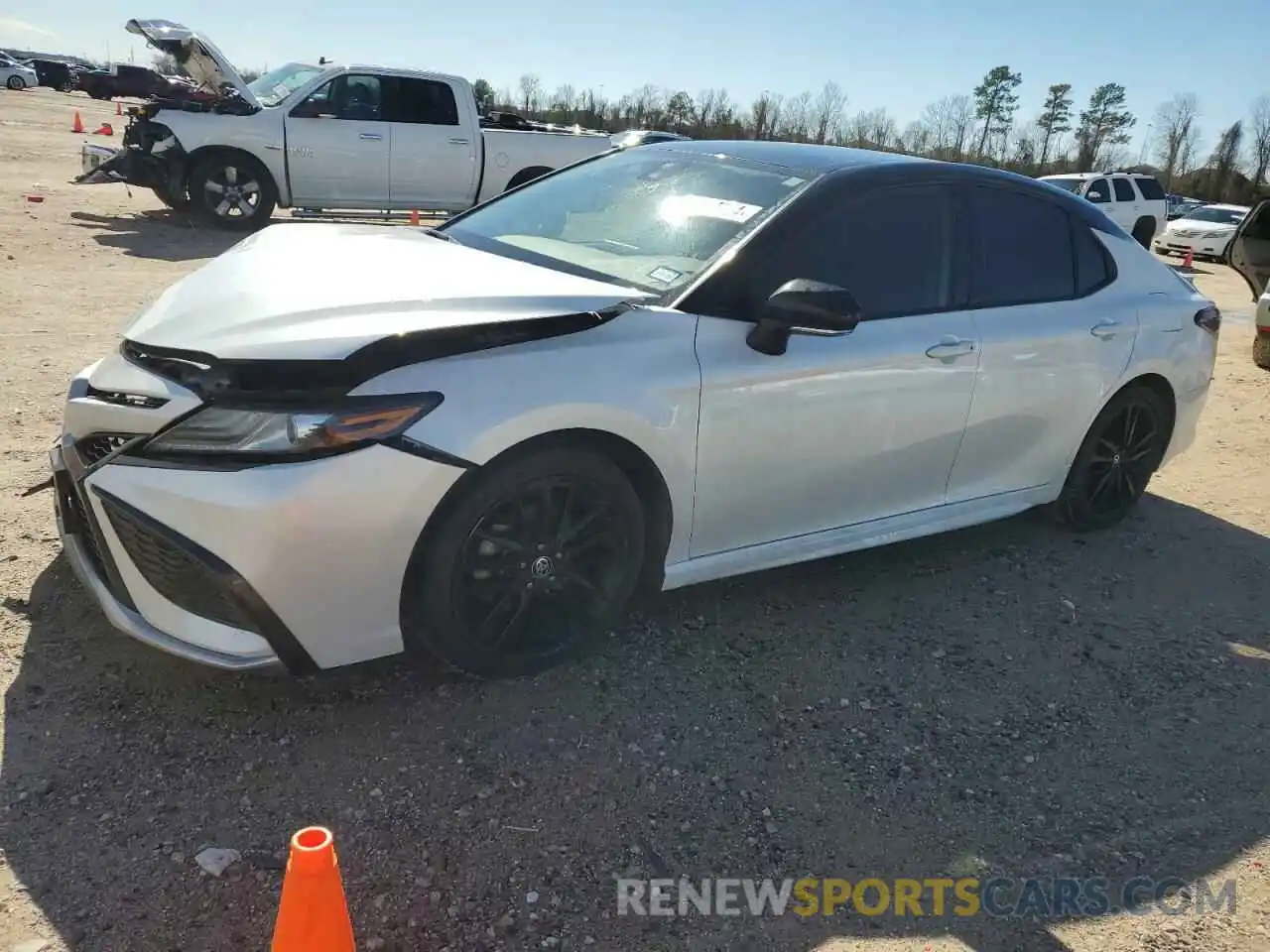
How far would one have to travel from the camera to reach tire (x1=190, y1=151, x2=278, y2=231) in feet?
39.0

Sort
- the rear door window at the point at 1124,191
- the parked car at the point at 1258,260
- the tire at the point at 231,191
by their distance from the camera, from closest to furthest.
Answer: the parked car at the point at 1258,260, the tire at the point at 231,191, the rear door window at the point at 1124,191

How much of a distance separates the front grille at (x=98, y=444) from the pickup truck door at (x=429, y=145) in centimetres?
1053

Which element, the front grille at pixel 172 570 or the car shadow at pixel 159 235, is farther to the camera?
the car shadow at pixel 159 235

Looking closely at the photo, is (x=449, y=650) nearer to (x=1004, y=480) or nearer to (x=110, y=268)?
(x=1004, y=480)

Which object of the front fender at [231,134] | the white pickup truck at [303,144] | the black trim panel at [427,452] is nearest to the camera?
the black trim panel at [427,452]

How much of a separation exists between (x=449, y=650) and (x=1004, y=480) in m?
2.54

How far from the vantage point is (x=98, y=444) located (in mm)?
2760

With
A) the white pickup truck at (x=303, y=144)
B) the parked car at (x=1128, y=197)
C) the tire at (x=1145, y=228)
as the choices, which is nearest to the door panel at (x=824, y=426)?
the white pickup truck at (x=303, y=144)

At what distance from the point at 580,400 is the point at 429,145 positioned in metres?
10.8

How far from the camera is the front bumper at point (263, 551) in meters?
2.48

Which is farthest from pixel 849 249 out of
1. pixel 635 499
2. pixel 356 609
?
pixel 356 609

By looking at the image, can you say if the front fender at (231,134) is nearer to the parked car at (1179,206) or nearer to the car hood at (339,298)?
the car hood at (339,298)

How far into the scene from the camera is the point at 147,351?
2.79 m

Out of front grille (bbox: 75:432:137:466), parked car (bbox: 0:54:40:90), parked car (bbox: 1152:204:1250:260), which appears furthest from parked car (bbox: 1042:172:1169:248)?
parked car (bbox: 0:54:40:90)
